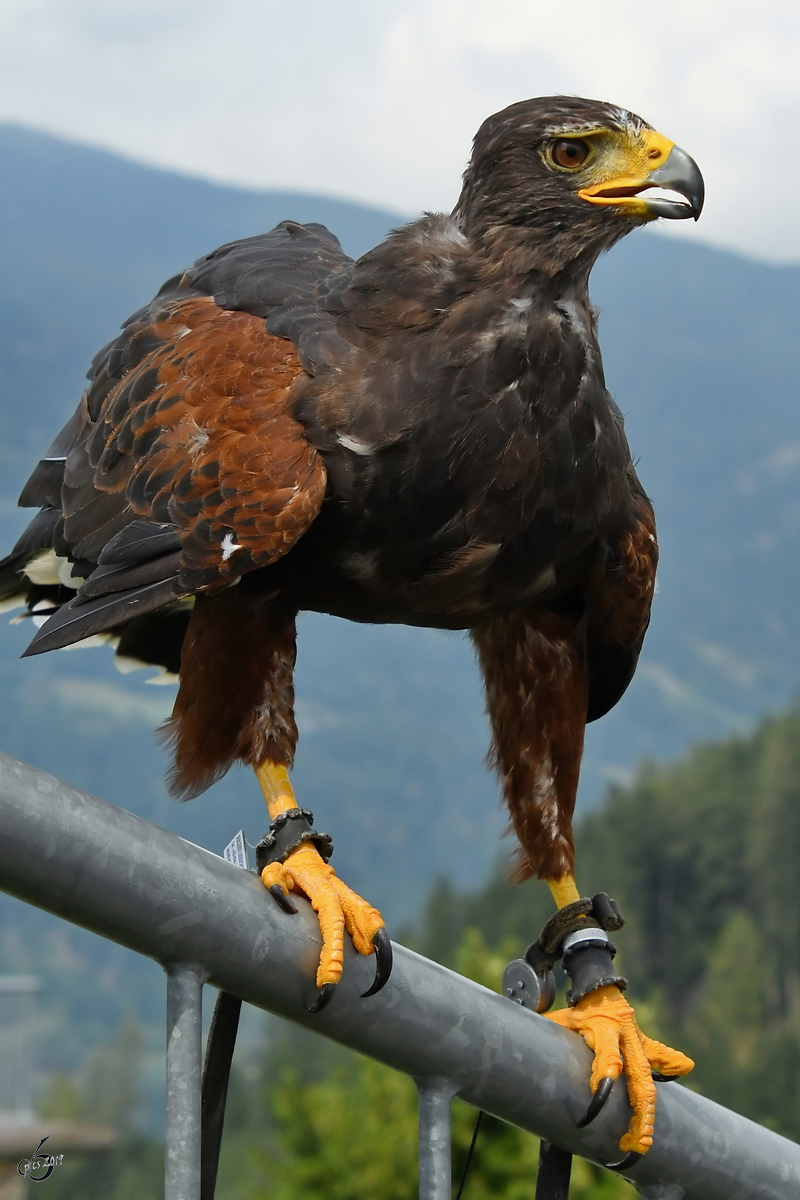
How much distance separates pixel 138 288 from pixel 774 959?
102 meters

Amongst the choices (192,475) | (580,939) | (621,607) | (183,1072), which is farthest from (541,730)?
(183,1072)

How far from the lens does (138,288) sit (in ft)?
459

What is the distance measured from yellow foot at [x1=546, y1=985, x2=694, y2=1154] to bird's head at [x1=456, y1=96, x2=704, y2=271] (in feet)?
4.44

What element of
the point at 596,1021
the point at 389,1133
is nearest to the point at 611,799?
the point at 389,1133

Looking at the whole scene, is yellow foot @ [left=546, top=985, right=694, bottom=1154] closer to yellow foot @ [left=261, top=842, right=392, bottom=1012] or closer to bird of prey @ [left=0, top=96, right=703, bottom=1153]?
bird of prey @ [left=0, top=96, right=703, bottom=1153]

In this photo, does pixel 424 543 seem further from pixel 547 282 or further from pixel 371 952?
pixel 371 952

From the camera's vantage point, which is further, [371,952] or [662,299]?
[662,299]

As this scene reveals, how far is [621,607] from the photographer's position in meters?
3.25

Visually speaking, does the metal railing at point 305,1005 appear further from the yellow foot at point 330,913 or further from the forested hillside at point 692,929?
the forested hillside at point 692,929

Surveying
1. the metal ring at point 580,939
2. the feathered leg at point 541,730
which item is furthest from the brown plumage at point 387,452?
the metal ring at point 580,939

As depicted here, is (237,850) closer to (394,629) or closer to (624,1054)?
(624,1054)

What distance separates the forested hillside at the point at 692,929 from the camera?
3478 cm

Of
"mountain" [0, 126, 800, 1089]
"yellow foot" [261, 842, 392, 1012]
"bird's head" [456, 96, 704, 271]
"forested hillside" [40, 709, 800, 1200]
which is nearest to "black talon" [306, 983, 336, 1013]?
"yellow foot" [261, 842, 392, 1012]

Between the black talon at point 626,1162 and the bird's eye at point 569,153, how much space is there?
1706 millimetres
